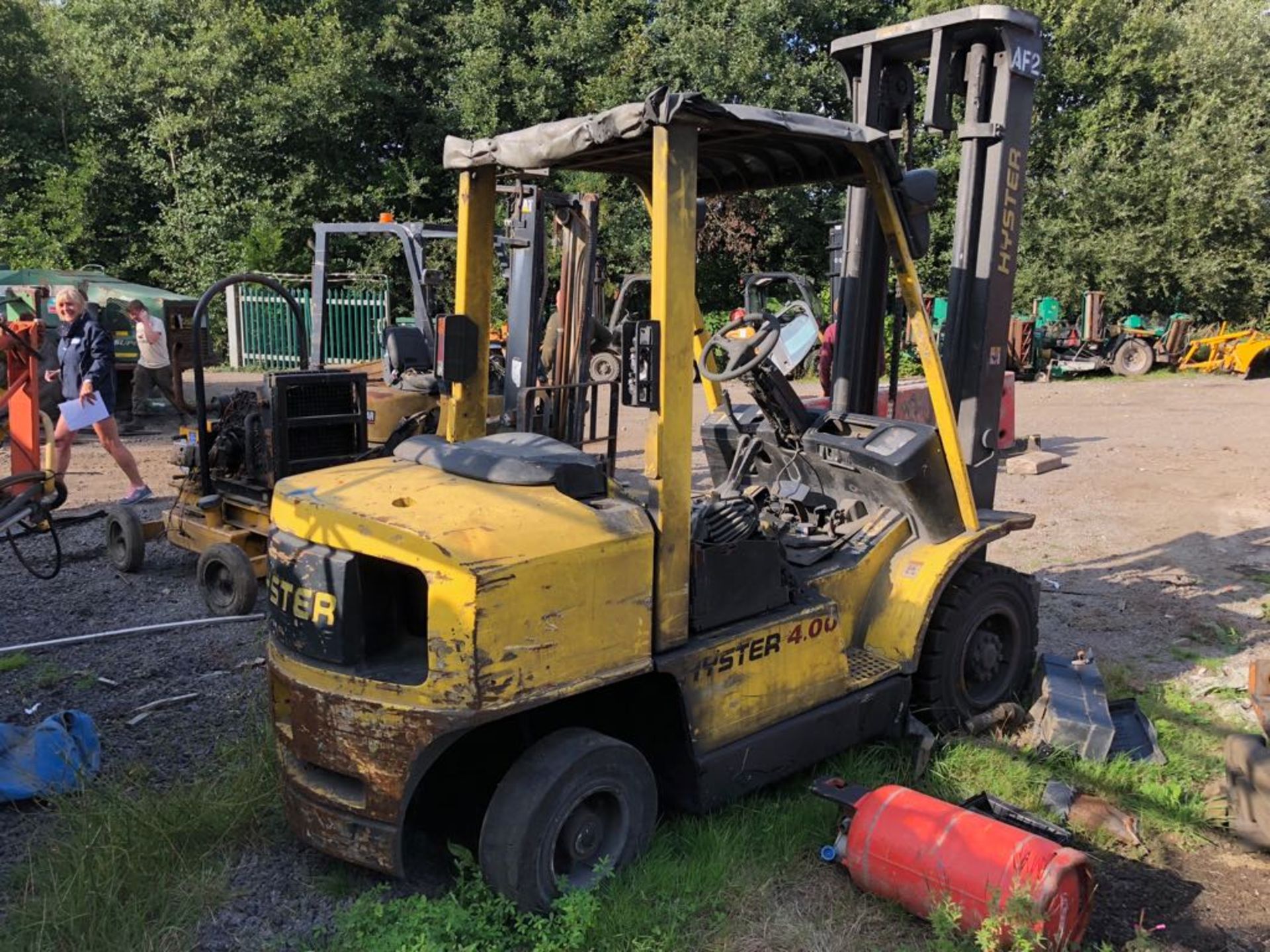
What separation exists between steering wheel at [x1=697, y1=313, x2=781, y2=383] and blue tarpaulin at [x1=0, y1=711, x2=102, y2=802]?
9.44ft

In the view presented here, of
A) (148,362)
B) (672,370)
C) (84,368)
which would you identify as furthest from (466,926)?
(148,362)

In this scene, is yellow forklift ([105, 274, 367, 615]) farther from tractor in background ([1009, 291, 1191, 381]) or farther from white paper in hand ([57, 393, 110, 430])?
tractor in background ([1009, 291, 1191, 381])

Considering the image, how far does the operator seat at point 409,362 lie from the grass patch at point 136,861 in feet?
14.8

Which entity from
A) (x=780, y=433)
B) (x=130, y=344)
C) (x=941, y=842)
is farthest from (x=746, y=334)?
(x=130, y=344)

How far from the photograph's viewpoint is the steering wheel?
13.4 feet

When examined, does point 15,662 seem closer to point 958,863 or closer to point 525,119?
point 958,863

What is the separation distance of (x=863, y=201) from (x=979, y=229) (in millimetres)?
585

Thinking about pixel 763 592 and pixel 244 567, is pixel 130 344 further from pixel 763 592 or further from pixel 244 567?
pixel 763 592

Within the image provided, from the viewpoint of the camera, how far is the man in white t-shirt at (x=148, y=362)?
12.1 metres

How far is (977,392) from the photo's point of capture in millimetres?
5234

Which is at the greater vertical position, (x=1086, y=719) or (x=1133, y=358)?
(x=1133, y=358)

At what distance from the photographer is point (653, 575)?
3449 millimetres

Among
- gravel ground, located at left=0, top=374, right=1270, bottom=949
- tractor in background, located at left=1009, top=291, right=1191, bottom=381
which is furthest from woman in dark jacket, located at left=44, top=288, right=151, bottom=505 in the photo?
tractor in background, located at left=1009, top=291, right=1191, bottom=381

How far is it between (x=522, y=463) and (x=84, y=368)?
6669 millimetres
